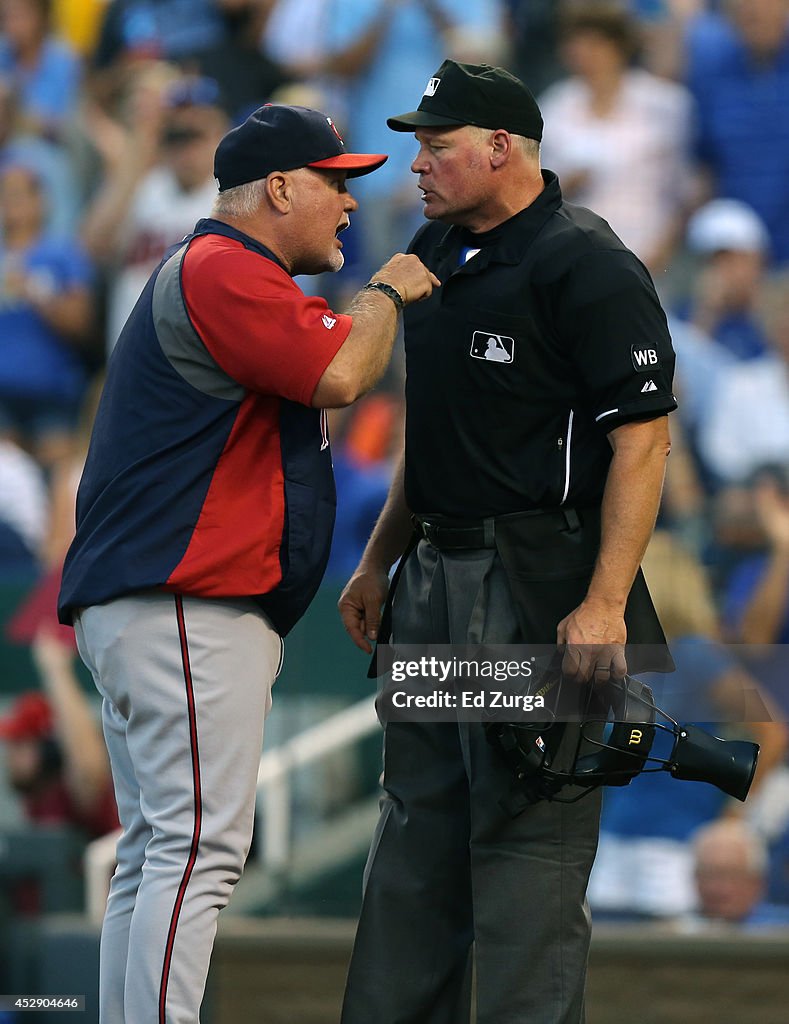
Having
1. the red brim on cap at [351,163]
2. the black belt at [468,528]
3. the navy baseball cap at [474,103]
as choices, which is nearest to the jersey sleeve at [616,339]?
the black belt at [468,528]

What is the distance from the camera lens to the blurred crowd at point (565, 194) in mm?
4828

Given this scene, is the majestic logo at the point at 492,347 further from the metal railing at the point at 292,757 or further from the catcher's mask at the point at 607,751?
the metal railing at the point at 292,757

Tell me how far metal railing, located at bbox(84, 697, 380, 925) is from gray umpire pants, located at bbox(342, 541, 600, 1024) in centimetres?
184

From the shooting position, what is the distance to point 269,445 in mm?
2797

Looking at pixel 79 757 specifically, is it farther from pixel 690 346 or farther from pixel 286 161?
pixel 286 161

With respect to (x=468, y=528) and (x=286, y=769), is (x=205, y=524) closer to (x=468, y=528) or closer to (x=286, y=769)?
(x=468, y=528)

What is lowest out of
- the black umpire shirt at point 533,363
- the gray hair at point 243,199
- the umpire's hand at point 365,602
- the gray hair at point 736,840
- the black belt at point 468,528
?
the gray hair at point 736,840

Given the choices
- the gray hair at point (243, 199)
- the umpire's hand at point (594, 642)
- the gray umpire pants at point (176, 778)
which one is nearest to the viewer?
the gray umpire pants at point (176, 778)

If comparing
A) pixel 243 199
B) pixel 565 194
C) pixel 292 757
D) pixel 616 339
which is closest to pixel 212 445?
pixel 243 199

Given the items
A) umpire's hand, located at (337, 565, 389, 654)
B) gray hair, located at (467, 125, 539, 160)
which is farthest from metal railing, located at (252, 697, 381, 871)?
gray hair, located at (467, 125, 539, 160)

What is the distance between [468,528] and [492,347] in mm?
345

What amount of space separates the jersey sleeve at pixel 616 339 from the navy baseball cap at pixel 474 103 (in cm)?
32

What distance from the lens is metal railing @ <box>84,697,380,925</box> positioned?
490 centimetres

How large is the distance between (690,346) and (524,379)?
2269 millimetres
